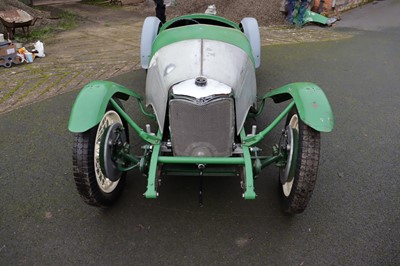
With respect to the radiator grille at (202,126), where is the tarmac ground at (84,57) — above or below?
below

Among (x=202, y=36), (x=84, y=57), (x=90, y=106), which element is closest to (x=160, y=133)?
(x=90, y=106)

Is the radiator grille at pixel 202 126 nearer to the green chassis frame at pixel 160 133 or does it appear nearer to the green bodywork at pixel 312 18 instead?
the green chassis frame at pixel 160 133

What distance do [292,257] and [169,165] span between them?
1.09 m

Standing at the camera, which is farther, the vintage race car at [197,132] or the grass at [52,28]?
the grass at [52,28]

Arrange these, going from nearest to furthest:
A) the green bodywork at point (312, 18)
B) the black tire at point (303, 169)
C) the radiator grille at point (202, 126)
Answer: the black tire at point (303, 169)
the radiator grille at point (202, 126)
the green bodywork at point (312, 18)

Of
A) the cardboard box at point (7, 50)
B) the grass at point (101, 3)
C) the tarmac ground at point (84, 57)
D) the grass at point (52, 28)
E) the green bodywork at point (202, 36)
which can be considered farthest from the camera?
the grass at point (101, 3)

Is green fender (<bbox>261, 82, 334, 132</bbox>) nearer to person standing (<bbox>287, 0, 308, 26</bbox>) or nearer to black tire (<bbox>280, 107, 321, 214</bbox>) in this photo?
black tire (<bbox>280, 107, 321, 214</bbox>)

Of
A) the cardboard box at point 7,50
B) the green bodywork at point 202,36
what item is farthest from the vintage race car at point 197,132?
the cardboard box at point 7,50

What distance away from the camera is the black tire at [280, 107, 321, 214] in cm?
230

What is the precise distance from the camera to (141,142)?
3.65 meters

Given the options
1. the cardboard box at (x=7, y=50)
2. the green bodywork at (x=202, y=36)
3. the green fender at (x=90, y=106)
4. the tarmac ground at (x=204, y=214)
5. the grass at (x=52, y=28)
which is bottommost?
the tarmac ground at (x=204, y=214)

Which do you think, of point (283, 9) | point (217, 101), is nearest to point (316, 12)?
point (283, 9)

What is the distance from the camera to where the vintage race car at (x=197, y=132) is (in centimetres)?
236

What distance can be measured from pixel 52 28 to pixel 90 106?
7.32m
